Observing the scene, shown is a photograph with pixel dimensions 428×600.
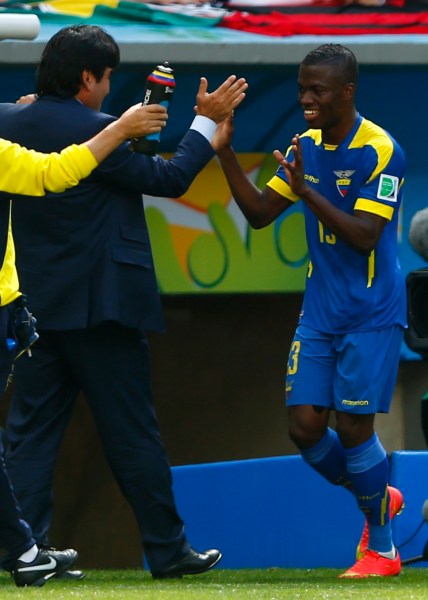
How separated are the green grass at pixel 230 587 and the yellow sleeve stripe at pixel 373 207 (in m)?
1.31

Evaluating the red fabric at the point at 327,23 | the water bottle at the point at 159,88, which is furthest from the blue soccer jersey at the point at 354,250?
the red fabric at the point at 327,23

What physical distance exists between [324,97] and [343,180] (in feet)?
1.02

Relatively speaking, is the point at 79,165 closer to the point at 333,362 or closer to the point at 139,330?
the point at 139,330

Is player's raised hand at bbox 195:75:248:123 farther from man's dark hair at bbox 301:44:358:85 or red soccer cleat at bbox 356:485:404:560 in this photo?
red soccer cleat at bbox 356:485:404:560

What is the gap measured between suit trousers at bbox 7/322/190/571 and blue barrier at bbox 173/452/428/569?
4.33 feet

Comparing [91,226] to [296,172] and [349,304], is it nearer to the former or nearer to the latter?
[296,172]

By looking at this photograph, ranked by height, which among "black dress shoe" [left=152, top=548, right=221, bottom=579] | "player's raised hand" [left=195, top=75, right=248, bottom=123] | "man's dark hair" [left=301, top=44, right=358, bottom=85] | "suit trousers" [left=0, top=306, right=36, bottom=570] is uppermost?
"man's dark hair" [left=301, top=44, right=358, bottom=85]

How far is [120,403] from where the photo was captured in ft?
18.3

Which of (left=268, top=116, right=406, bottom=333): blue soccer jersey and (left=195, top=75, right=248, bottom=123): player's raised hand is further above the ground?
(left=195, top=75, right=248, bottom=123): player's raised hand

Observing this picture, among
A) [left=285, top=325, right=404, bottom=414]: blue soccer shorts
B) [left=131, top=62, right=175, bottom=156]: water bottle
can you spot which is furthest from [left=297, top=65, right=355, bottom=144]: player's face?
[left=285, top=325, right=404, bottom=414]: blue soccer shorts

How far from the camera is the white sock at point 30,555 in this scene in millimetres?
5259

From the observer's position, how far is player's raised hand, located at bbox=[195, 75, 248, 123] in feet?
18.5

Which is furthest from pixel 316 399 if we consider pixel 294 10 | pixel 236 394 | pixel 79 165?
pixel 236 394

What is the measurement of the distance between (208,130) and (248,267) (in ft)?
7.88
